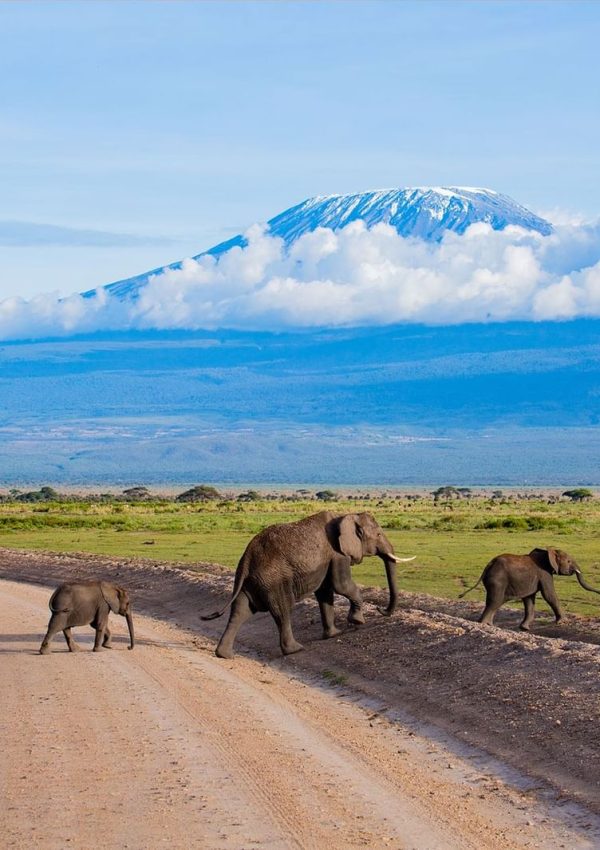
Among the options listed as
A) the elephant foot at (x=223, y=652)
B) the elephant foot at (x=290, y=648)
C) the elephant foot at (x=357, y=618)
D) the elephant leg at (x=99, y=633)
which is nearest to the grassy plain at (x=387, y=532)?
the elephant foot at (x=357, y=618)

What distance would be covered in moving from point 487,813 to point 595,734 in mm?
2277

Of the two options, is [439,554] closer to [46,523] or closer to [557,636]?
[557,636]

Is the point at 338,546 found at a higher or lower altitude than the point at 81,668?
higher

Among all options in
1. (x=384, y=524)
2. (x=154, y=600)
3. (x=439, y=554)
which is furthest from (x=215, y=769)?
(x=384, y=524)

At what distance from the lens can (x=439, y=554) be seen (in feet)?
117

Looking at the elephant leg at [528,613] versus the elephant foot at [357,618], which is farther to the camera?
the elephant leg at [528,613]

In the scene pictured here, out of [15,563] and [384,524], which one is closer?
[15,563]

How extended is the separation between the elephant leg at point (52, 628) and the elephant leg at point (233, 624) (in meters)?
2.05

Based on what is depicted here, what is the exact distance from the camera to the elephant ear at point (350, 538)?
20.5 m

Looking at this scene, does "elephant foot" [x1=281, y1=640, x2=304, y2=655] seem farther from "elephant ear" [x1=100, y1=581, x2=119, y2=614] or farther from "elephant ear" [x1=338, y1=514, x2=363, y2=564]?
"elephant ear" [x1=100, y1=581, x2=119, y2=614]

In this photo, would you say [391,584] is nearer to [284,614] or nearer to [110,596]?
[284,614]

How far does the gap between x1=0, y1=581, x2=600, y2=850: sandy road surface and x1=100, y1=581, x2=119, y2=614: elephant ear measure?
6.66 feet

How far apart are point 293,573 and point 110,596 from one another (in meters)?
2.46

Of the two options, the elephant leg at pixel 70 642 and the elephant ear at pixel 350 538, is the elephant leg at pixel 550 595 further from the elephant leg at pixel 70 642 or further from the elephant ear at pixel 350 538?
the elephant leg at pixel 70 642
